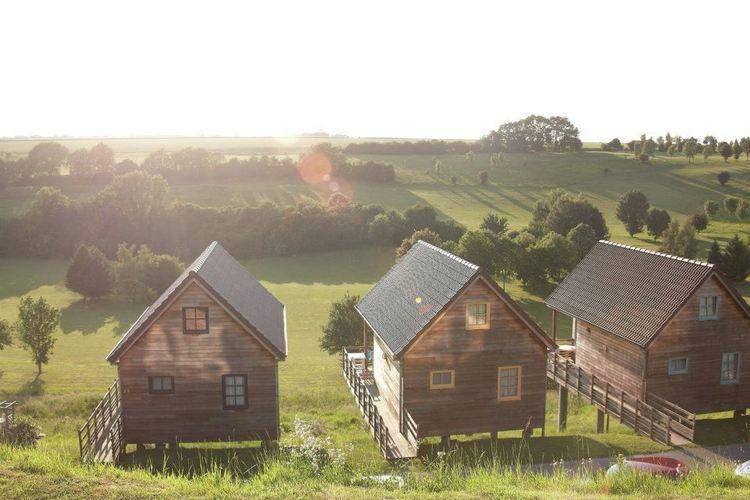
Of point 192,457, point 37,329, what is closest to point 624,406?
point 192,457

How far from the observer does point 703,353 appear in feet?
85.8

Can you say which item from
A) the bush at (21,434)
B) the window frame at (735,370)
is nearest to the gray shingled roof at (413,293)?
the window frame at (735,370)

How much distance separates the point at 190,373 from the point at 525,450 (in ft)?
41.0

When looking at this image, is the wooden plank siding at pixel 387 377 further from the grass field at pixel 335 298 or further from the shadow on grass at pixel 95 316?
the shadow on grass at pixel 95 316

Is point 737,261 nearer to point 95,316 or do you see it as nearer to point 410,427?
point 410,427

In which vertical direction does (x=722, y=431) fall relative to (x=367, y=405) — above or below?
below

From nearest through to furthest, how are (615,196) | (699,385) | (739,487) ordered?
(739,487) < (699,385) < (615,196)

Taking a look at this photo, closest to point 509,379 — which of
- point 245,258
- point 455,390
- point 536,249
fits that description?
point 455,390

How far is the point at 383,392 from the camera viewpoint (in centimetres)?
2773

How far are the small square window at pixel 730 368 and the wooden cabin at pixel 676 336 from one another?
4 cm

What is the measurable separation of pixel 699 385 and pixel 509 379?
28.1ft

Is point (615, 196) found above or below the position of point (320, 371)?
above

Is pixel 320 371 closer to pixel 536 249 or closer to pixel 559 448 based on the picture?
pixel 559 448

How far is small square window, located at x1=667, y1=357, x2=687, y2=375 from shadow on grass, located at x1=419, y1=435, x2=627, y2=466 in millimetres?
4972
